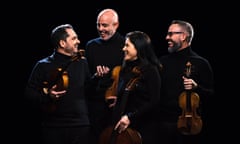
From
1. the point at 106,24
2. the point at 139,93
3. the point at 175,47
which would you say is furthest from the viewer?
the point at 106,24

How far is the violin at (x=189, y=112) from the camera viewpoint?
6.08 metres

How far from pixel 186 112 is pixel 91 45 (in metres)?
1.32

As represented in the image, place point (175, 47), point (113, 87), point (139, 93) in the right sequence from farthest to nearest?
1. point (175, 47)
2. point (113, 87)
3. point (139, 93)

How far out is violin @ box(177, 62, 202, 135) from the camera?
6082 millimetres

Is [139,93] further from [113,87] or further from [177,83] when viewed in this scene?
[177,83]

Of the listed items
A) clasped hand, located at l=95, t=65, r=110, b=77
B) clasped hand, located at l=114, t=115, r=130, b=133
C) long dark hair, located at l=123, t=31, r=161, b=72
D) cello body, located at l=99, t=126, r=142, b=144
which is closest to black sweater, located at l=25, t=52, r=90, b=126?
clasped hand, located at l=95, t=65, r=110, b=77

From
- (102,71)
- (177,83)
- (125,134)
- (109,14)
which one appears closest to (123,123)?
(125,134)

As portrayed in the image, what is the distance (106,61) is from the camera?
6.66 meters

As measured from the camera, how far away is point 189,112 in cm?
610

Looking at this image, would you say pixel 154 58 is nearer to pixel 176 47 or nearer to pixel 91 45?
pixel 176 47

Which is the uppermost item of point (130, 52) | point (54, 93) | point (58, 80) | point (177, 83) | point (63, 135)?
point (130, 52)

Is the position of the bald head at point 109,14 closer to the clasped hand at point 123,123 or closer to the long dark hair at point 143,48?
the long dark hair at point 143,48

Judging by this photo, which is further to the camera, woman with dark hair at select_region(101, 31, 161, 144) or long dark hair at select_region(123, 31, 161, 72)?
long dark hair at select_region(123, 31, 161, 72)

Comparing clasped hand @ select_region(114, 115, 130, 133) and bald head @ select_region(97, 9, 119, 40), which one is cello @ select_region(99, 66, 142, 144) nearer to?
clasped hand @ select_region(114, 115, 130, 133)
